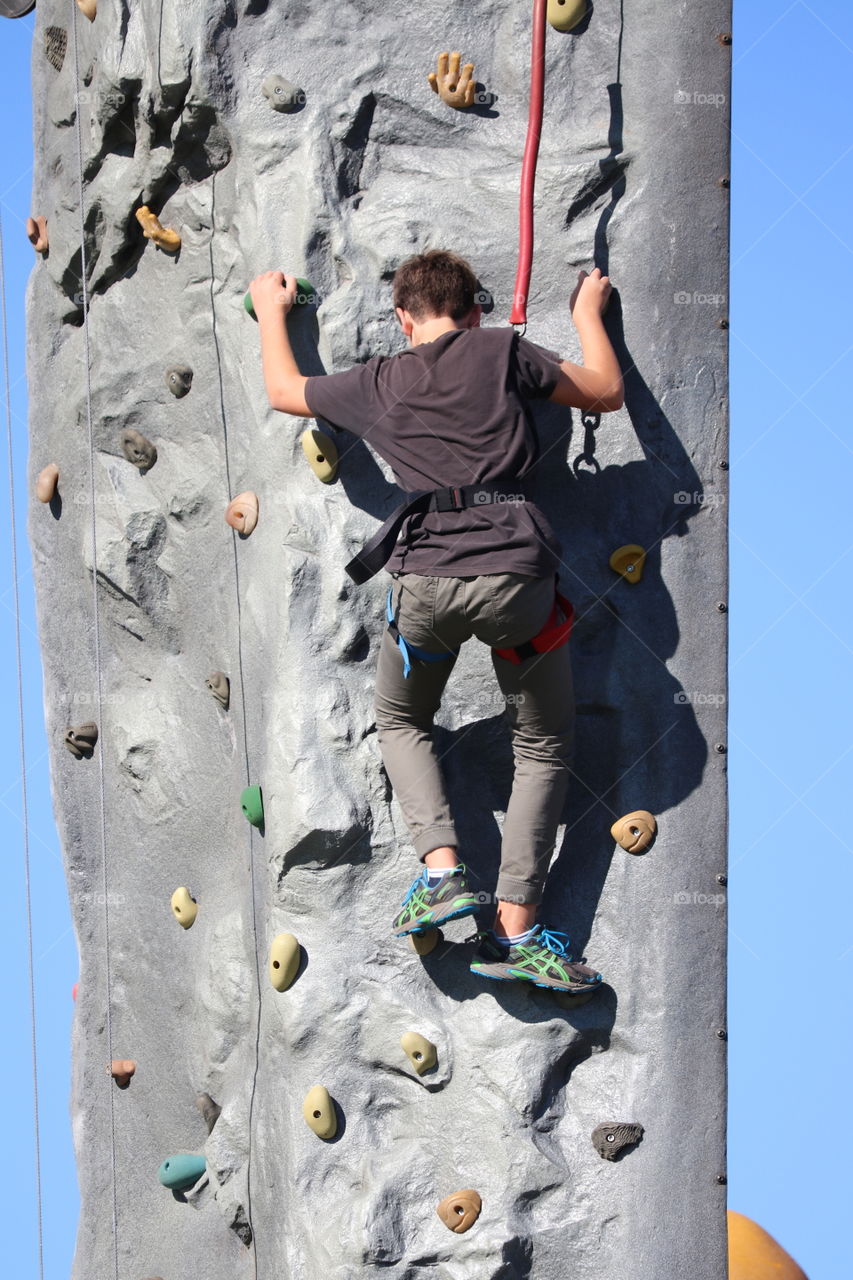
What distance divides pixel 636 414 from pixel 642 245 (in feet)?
1.47

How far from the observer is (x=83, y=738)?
5.65 metres

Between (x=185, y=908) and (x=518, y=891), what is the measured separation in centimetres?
131

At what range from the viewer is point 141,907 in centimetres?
548

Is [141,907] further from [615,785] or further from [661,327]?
[661,327]

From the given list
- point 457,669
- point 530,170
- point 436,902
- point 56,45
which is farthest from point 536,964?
point 56,45

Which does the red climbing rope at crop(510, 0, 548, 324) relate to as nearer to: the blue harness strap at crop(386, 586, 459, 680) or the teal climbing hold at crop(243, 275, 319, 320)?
the teal climbing hold at crop(243, 275, 319, 320)

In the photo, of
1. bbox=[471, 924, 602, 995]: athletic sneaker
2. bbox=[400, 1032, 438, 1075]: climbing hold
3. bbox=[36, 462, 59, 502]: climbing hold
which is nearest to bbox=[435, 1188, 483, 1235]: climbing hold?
bbox=[400, 1032, 438, 1075]: climbing hold

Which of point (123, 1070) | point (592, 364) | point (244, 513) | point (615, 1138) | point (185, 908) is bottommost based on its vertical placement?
point (123, 1070)

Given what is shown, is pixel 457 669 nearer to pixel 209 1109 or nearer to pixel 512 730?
pixel 512 730

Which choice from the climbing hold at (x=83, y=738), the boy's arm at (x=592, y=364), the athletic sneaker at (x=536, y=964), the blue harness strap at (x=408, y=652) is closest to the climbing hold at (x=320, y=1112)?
the athletic sneaker at (x=536, y=964)

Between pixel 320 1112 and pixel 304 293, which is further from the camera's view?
pixel 304 293

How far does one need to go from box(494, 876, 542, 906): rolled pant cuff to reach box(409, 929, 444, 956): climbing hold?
10.9 inches

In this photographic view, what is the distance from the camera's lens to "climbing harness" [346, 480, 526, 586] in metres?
4.10

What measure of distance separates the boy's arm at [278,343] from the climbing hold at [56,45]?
1.46 m
